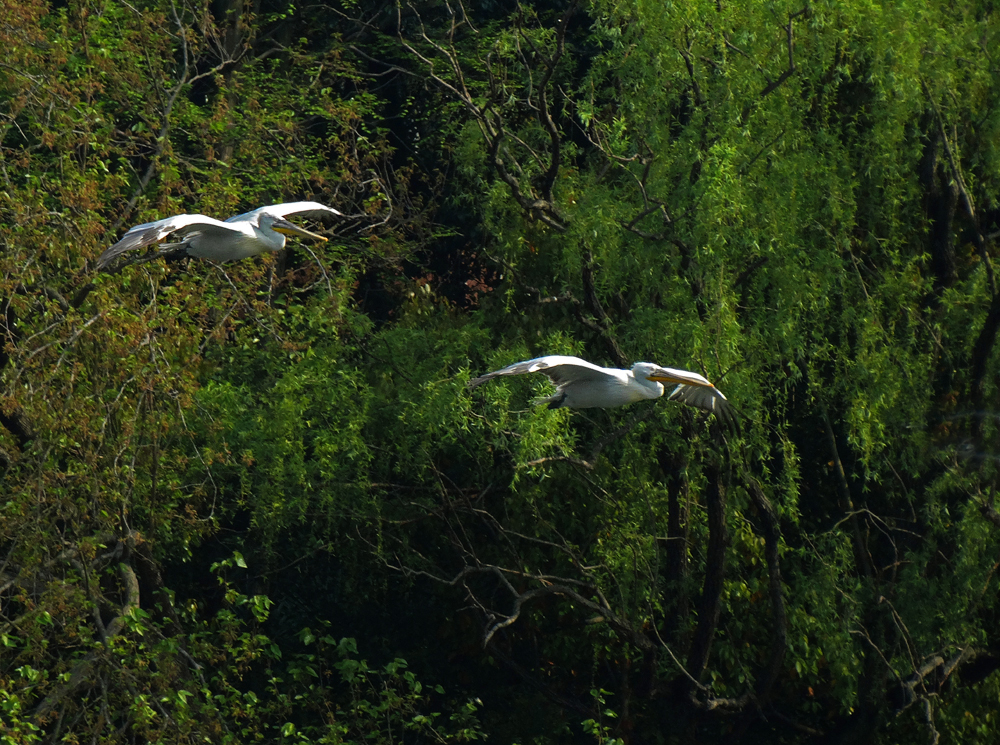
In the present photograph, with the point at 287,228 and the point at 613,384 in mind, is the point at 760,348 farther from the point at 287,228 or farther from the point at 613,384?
the point at 287,228

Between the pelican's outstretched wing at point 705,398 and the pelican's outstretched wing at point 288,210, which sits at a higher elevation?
the pelican's outstretched wing at point 288,210

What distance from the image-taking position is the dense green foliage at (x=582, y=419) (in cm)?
1015

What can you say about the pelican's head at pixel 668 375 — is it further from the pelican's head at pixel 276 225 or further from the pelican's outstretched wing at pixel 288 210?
the pelican's outstretched wing at pixel 288 210

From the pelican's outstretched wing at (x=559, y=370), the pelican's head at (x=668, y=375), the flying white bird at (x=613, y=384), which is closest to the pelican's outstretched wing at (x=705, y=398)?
the flying white bird at (x=613, y=384)

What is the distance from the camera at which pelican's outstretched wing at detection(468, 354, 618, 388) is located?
27.4 feet

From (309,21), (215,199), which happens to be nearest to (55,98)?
(215,199)

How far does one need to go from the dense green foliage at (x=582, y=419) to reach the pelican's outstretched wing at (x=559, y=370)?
0.58 meters

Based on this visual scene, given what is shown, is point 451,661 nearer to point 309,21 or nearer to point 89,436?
point 89,436

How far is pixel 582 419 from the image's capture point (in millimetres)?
11758

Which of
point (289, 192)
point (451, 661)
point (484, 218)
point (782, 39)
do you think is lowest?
point (451, 661)

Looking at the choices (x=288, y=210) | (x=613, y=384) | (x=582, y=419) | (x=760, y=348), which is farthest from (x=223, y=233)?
(x=760, y=348)

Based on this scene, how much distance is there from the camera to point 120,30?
14086mm

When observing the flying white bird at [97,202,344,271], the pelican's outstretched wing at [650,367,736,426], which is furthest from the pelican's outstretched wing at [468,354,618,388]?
the flying white bird at [97,202,344,271]

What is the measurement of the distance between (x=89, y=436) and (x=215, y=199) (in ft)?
11.4
